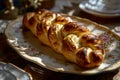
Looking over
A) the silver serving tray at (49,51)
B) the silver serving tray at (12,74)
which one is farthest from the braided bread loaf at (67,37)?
the silver serving tray at (12,74)

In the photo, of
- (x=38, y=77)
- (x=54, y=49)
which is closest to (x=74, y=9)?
(x=54, y=49)

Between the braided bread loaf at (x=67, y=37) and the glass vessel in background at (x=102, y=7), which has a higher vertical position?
the braided bread loaf at (x=67, y=37)

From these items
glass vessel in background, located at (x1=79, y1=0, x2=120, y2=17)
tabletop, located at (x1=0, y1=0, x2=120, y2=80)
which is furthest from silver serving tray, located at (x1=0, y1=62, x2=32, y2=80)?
glass vessel in background, located at (x1=79, y1=0, x2=120, y2=17)

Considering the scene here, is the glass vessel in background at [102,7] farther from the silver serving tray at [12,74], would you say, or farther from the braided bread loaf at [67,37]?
the silver serving tray at [12,74]

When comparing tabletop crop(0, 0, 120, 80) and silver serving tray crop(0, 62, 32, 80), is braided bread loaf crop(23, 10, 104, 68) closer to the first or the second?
tabletop crop(0, 0, 120, 80)

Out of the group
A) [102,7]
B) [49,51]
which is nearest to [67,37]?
[49,51]

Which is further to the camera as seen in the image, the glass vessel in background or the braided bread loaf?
the glass vessel in background

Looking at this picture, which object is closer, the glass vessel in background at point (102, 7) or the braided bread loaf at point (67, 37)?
the braided bread loaf at point (67, 37)
